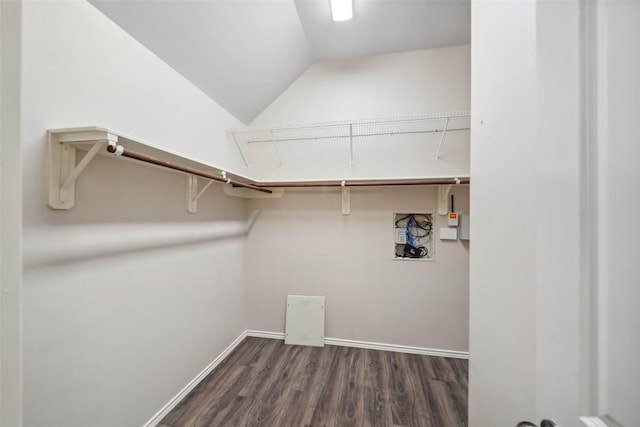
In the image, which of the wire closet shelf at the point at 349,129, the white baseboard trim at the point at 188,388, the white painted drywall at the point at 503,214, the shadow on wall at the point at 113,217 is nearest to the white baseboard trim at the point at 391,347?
the white baseboard trim at the point at 188,388

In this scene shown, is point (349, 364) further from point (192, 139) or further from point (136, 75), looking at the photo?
point (136, 75)

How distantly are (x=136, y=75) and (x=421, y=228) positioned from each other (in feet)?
8.03

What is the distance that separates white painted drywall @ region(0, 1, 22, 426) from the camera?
0.37 metres

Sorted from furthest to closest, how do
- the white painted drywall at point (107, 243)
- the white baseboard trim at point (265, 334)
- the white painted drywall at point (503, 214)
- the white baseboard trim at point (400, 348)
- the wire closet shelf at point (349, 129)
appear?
the white baseboard trim at point (265, 334) < the white baseboard trim at point (400, 348) < the wire closet shelf at point (349, 129) < the white painted drywall at point (107, 243) < the white painted drywall at point (503, 214)

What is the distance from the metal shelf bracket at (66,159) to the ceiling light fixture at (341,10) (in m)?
1.75

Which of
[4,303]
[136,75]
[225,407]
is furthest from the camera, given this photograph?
[225,407]

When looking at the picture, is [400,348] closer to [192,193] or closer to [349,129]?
[349,129]

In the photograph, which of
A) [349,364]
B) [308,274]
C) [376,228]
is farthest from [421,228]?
[349,364]

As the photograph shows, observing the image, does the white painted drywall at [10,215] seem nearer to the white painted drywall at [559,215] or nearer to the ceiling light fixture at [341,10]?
the white painted drywall at [559,215]

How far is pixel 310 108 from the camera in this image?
248 cm

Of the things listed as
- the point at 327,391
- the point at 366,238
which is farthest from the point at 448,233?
the point at 327,391

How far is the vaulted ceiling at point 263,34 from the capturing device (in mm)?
1367

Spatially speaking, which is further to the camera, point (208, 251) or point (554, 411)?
point (208, 251)

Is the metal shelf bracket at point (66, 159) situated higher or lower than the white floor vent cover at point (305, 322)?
higher
